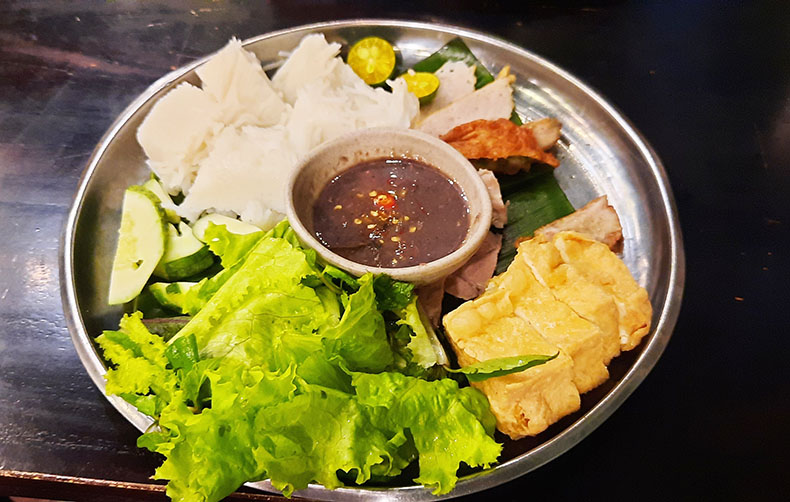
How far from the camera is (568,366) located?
6.66 ft

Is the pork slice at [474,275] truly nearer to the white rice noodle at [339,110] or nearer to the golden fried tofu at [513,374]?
the golden fried tofu at [513,374]

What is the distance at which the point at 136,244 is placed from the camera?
8.43 ft

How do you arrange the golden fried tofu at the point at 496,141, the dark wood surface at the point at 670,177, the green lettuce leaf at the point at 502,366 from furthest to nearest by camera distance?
1. the golden fried tofu at the point at 496,141
2. the dark wood surface at the point at 670,177
3. the green lettuce leaf at the point at 502,366

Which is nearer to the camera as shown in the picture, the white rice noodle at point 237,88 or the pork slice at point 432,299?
the pork slice at point 432,299

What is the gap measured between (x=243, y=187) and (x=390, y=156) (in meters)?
0.75

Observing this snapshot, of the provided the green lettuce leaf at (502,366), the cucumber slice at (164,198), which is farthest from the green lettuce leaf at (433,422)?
the cucumber slice at (164,198)

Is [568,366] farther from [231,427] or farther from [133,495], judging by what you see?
[133,495]

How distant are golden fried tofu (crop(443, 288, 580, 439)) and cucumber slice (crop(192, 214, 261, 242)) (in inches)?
43.0

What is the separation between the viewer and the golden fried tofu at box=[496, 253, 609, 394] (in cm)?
209

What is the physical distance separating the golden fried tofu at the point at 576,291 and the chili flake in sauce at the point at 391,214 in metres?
0.37

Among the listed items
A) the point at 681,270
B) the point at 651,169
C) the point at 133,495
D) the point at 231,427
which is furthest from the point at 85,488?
the point at 651,169

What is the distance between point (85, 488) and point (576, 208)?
2.58 metres

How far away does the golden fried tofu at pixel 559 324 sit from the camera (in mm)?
2088

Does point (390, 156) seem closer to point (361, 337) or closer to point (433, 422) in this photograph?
point (361, 337)
